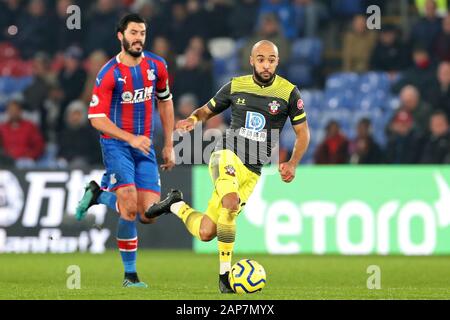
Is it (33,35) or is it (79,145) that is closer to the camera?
(79,145)

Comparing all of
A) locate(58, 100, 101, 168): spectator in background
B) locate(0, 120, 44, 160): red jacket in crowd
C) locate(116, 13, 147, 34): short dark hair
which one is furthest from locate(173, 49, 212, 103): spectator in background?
locate(116, 13, 147, 34): short dark hair

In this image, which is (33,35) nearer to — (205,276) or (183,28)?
(183,28)

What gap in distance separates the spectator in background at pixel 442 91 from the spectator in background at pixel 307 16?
2682 mm

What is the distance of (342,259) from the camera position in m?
15.0

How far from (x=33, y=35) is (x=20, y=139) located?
2.69m

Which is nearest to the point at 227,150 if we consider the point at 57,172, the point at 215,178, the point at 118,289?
the point at 215,178

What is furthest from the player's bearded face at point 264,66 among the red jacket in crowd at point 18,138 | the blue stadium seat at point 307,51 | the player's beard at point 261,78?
the blue stadium seat at point 307,51

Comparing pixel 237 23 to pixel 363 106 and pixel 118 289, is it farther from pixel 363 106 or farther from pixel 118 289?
pixel 118 289

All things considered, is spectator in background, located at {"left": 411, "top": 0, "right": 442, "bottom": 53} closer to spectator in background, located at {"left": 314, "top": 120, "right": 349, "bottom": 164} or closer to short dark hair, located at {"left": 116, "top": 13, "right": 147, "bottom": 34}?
spectator in background, located at {"left": 314, "top": 120, "right": 349, "bottom": 164}

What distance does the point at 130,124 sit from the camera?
1098 cm

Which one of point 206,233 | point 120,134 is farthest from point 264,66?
point 206,233

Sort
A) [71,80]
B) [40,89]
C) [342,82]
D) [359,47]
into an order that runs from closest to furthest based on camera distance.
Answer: [342,82] → [359,47] → [71,80] → [40,89]

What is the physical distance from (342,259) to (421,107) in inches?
148

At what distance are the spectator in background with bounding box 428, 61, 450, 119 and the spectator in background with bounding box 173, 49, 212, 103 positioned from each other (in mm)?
3475
